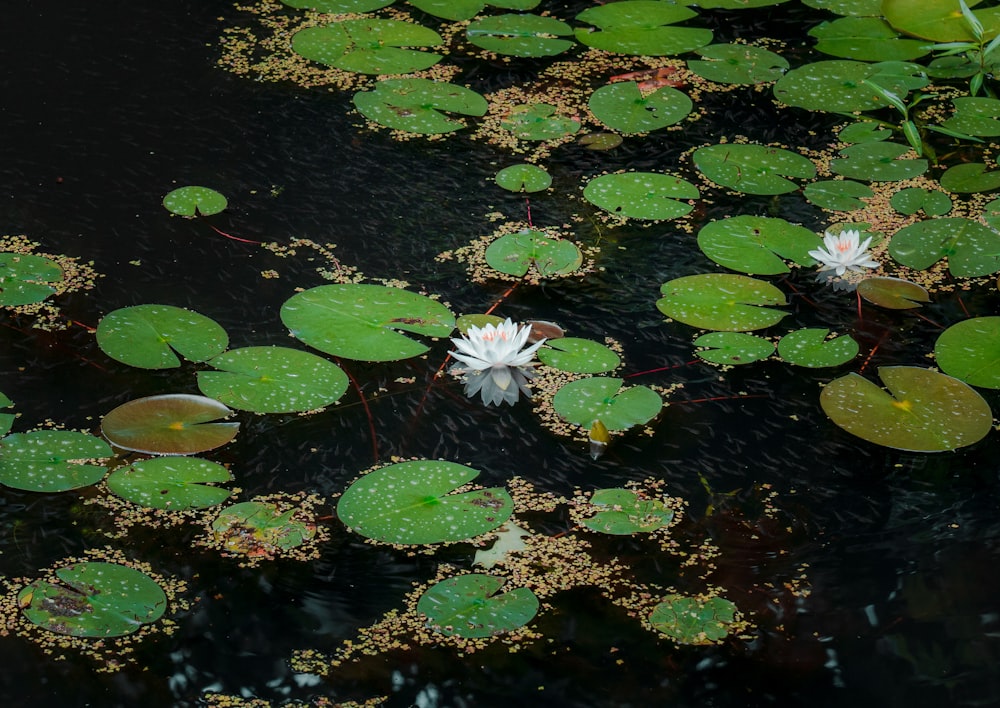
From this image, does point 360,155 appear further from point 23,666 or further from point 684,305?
point 23,666

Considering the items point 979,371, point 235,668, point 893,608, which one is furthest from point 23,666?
point 979,371

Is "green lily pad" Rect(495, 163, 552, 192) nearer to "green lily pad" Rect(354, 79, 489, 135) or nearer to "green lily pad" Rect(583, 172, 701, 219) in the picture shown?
"green lily pad" Rect(583, 172, 701, 219)

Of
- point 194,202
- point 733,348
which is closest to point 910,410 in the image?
point 733,348

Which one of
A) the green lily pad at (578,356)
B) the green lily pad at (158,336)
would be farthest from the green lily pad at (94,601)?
the green lily pad at (578,356)

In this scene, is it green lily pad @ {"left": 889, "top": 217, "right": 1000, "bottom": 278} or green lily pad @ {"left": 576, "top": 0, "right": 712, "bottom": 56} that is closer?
green lily pad @ {"left": 889, "top": 217, "right": 1000, "bottom": 278}

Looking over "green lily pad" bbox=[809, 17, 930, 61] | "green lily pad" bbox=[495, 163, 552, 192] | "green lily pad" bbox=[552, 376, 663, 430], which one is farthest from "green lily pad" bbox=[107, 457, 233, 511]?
"green lily pad" bbox=[809, 17, 930, 61]

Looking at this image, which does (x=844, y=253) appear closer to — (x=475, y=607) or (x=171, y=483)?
(x=475, y=607)

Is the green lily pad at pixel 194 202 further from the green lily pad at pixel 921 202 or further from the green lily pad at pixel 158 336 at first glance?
the green lily pad at pixel 921 202

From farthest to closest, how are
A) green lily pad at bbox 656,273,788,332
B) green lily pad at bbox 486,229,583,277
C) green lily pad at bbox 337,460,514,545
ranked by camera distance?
green lily pad at bbox 486,229,583,277
green lily pad at bbox 656,273,788,332
green lily pad at bbox 337,460,514,545
